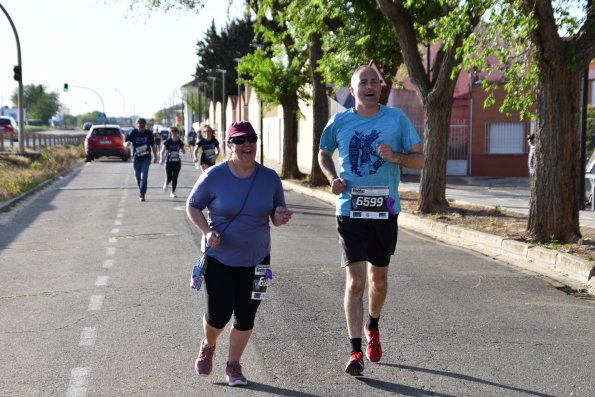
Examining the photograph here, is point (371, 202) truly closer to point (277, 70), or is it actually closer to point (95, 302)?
point (95, 302)

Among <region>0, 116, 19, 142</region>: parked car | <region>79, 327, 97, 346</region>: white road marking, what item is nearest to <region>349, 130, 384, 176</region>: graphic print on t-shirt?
<region>79, 327, 97, 346</region>: white road marking

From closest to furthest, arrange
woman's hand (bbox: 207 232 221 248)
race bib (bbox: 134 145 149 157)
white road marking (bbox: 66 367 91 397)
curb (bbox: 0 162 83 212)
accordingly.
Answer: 1. woman's hand (bbox: 207 232 221 248)
2. white road marking (bbox: 66 367 91 397)
3. curb (bbox: 0 162 83 212)
4. race bib (bbox: 134 145 149 157)

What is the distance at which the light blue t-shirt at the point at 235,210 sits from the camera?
15.9 ft

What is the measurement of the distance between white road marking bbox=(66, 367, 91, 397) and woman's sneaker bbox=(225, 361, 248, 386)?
0.85 meters

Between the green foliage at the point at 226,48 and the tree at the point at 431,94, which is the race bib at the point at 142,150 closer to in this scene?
the tree at the point at 431,94

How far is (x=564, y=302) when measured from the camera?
7.59 m

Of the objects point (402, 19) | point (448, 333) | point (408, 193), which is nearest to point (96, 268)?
point (448, 333)

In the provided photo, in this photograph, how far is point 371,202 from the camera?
17.4 feet

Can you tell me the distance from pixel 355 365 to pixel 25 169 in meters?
24.5

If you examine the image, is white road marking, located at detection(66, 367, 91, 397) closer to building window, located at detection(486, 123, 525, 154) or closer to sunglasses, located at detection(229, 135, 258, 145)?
sunglasses, located at detection(229, 135, 258, 145)

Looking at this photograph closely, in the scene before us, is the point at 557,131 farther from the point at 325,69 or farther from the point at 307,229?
the point at 325,69

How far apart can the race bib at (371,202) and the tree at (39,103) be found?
16110 centimetres

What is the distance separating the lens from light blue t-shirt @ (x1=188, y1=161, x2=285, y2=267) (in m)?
4.85

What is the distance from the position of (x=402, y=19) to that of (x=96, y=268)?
808 centimetres
